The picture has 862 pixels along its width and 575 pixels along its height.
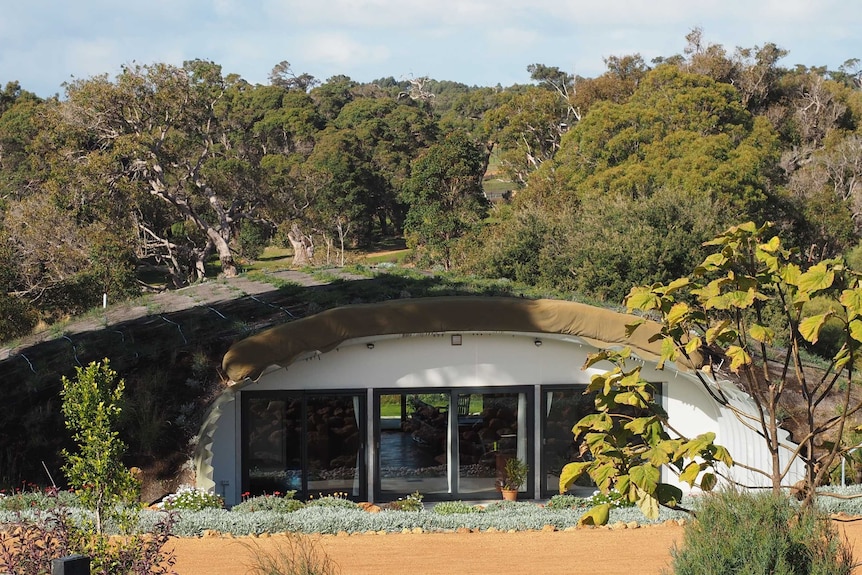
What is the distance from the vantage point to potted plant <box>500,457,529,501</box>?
50.8 feet

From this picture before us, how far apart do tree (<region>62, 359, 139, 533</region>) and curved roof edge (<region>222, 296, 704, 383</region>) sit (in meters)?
6.05

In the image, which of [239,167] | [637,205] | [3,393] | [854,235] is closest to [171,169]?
[239,167]

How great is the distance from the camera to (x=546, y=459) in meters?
15.7

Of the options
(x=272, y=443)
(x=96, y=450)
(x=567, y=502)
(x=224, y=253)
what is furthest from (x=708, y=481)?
(x=224, y=253)

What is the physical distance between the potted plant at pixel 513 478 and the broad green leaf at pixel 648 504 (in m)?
8.30

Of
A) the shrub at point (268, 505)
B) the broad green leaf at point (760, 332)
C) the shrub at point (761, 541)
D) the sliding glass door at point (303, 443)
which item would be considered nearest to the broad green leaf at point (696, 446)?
the shrub at point (761, 541)

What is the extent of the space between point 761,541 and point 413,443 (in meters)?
8.49

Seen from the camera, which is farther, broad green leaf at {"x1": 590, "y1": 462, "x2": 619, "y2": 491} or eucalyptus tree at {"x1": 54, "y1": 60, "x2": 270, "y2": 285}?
eucalyptus tree at {"x1": 54, "y1": 60, "x2": 270, "y2": 285}

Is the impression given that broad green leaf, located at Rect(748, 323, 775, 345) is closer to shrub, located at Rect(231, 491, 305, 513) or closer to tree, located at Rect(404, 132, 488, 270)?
shrub, located at Rect(231, 491, 305, 513)

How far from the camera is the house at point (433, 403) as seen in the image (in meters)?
14.8

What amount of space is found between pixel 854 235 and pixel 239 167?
28.1 metres

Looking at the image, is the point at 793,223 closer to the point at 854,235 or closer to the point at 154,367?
the point at 854,235

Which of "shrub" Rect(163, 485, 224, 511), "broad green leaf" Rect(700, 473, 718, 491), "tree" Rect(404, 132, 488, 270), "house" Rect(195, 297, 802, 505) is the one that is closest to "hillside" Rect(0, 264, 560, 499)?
"shrub" Rect(163, 485, 224, 511)

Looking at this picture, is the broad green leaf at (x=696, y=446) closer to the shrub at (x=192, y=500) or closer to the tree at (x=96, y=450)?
the tree at (x=96, y=450)
